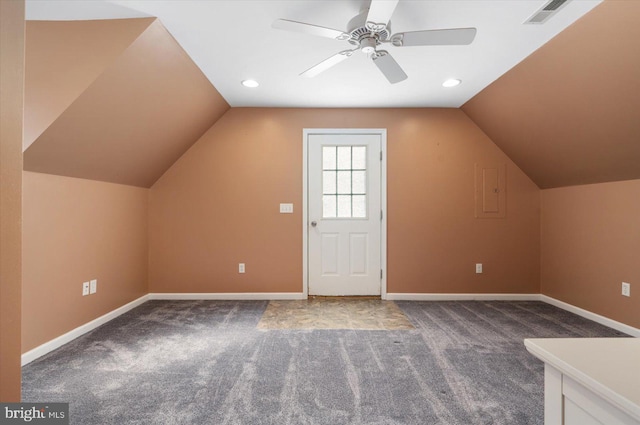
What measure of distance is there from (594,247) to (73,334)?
16.3 feet

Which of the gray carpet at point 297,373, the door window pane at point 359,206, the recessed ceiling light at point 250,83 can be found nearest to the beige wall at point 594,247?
the gray carpet at point 297,373

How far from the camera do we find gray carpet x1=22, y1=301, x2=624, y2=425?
70.7 inches

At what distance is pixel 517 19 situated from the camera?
2213 millimetres

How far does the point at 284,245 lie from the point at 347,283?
0.94 metres

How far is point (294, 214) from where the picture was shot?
4.11 metres

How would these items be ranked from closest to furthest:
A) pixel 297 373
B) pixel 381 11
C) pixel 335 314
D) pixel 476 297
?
pixel 381 11
pixel 297 373
pixel 335 314
pixel 476 297

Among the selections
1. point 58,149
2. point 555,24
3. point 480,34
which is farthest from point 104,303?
point 555,24

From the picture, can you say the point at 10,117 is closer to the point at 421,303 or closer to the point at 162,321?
the point at 162,321

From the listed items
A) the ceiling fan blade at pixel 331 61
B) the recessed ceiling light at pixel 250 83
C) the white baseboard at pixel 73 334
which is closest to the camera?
the ceiling fan blade at pixel 331 61

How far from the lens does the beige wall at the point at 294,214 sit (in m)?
4.07

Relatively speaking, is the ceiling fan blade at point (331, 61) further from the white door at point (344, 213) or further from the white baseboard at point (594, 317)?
the white baseboard at point (594, 317)

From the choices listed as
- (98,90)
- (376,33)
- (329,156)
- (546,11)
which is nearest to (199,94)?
(98,90)

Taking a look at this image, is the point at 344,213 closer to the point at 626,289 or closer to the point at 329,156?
the point at 329,156

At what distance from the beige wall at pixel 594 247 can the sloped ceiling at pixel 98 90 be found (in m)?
4.10
